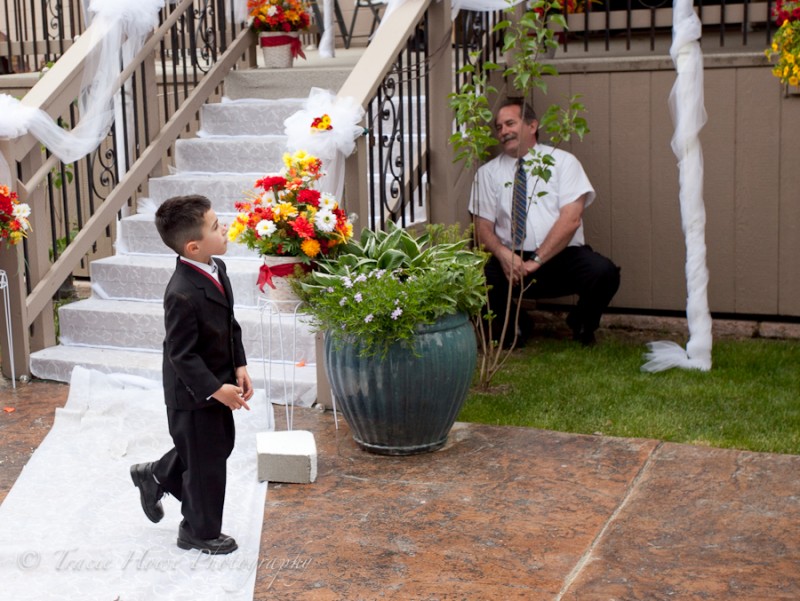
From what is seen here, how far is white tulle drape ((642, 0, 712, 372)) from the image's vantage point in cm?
569

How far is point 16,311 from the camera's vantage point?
601cm

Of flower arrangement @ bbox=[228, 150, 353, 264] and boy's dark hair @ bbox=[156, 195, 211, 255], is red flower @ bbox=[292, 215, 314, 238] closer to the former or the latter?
flower arrangement @ bbox=[228, 150, 353, 264]

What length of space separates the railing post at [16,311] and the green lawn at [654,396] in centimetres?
238

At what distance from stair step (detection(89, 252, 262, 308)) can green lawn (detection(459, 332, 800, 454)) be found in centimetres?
159

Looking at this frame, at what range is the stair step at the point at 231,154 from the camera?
270 inches

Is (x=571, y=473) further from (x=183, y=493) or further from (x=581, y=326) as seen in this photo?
(x=581, y=326)

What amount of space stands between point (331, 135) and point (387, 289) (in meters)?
0.97

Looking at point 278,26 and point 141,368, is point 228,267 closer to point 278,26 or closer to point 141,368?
point 141,368

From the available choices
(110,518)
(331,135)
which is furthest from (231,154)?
(110,518)

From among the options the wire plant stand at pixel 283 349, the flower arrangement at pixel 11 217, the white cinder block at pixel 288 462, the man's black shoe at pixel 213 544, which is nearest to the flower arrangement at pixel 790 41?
the wire plant stand at pixel 283 349

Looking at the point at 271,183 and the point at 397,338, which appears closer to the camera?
the point at 397,338

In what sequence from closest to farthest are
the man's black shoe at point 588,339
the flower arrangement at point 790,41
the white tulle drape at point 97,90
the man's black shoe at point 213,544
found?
the man's black shoe at point 213,544, the flower arrangement at point 790,41, the white tulle drape at point 97,90, the man's black shoe at point 588,339

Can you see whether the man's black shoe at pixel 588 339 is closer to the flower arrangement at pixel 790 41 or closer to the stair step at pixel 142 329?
the stair step at pixel 142 329

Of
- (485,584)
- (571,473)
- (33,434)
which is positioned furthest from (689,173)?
(33,434)
